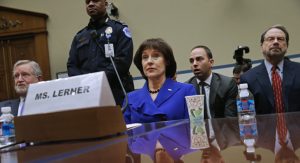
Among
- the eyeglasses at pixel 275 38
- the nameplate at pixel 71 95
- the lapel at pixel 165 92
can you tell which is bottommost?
the lapel at pixel 165 92

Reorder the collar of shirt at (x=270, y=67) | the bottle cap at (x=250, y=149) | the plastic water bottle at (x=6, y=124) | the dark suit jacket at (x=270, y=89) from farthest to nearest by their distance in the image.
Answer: the collar of shirt at (x=270, y=67)
the dark suit jacket at (x=270, y=89)
the plastic water bottle at (x=6, y=124)
the bottle cap at (x=250, y=149)

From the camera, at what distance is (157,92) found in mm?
1733

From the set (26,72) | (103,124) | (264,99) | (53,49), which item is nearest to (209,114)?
(264,99)

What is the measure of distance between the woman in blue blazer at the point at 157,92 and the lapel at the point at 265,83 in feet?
2.18

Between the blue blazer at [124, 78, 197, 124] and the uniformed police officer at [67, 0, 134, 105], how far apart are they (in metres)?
0.67

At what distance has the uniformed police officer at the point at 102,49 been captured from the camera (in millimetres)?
2344

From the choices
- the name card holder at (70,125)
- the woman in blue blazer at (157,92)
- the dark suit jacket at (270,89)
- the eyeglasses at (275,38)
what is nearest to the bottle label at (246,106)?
the woman in blue blazer at (157,92)

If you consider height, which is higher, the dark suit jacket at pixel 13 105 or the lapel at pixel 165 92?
the lapel at pixel 165 92

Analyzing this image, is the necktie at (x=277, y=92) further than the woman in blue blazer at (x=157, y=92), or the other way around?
the necktie at (x=277, y=92)

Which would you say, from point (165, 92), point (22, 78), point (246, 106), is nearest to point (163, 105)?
point (165, 92)

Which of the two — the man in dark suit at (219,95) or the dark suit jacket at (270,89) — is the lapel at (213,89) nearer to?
the man in dark suit at (219,95)

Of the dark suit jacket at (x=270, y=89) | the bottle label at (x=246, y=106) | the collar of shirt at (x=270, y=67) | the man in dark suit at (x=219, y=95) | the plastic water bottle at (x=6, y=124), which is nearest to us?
the plastic water bottle at (x=6, y=124)

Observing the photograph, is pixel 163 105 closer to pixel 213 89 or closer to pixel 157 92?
pixel 157 92

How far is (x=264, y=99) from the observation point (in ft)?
7.22
